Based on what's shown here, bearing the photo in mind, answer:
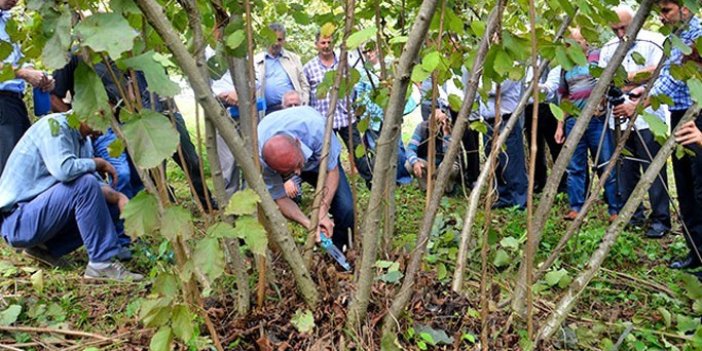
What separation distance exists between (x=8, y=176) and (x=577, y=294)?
9.99 ft

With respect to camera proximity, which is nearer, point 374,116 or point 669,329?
point 669,329

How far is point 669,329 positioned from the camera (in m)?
2.79

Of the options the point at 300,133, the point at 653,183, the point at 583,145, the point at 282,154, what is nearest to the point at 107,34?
the point at 282,154

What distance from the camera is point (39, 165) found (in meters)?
3.50

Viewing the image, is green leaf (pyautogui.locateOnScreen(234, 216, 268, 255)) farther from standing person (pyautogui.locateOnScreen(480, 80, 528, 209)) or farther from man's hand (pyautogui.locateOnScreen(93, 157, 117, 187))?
standing person (pyautogui.locateOnScreen(480, 80, 528, 209))

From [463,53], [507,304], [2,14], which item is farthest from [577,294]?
[2,14]

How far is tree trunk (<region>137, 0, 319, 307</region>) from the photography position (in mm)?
1575

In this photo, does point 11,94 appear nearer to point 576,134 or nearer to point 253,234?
point 253,234

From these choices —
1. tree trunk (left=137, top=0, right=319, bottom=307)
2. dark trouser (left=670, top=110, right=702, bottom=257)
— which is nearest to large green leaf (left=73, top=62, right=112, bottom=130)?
tree trunk (left=137, top=0, right=319, bottom=307)

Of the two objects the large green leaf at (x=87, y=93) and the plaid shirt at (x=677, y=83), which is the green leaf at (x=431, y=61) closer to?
the large green leaf at (x=87, y=93)

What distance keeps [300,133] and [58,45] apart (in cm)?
219

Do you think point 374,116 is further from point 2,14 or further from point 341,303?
point 2,14

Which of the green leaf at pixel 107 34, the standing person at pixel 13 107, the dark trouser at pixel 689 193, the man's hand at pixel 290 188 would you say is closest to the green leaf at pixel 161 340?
the green leaf at pixel 107 34

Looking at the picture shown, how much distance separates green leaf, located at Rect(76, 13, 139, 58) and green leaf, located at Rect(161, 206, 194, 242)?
0.53 meters
